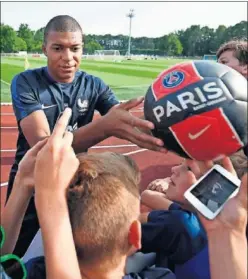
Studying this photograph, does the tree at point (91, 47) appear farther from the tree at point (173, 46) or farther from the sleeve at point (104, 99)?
the sleeve at point (104, 99)

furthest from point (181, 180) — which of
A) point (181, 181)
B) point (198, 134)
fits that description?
point (198, 134)

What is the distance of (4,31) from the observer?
70.5 m

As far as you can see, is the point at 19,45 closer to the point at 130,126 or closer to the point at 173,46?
the point at 173,46

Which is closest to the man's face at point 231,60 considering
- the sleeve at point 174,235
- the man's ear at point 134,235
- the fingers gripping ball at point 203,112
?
the fingers gripping ball at point 203,112

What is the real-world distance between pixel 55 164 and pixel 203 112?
0.61 metres

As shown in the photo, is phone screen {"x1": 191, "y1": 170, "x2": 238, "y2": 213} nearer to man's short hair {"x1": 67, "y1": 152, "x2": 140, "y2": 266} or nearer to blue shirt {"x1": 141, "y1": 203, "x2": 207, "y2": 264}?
man's short hair {"x1": 67, "y1": 152, "x2": 140, "y2": 266}

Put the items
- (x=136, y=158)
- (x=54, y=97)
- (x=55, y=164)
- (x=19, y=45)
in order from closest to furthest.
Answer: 1. (x=55, y=164)
2. (x=54, y=97)
3. (x=136, y=158)
4. (x=19, y=45)

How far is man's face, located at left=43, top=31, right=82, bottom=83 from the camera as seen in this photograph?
2.96m

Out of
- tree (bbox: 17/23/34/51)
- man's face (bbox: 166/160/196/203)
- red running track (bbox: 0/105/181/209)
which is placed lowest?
red running track (bbox: 0/105/181/209)

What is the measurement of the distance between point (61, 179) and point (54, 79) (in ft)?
5.79

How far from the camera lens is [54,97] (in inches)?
116

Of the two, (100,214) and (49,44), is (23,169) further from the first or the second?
(49,44)

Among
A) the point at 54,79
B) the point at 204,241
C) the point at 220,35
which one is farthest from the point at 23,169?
the point at 220,35

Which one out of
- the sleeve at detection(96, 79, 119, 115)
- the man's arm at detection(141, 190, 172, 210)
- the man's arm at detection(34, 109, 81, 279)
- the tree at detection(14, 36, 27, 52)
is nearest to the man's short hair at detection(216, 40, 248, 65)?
the sleeve at detection(96, 79, 119, 115)
